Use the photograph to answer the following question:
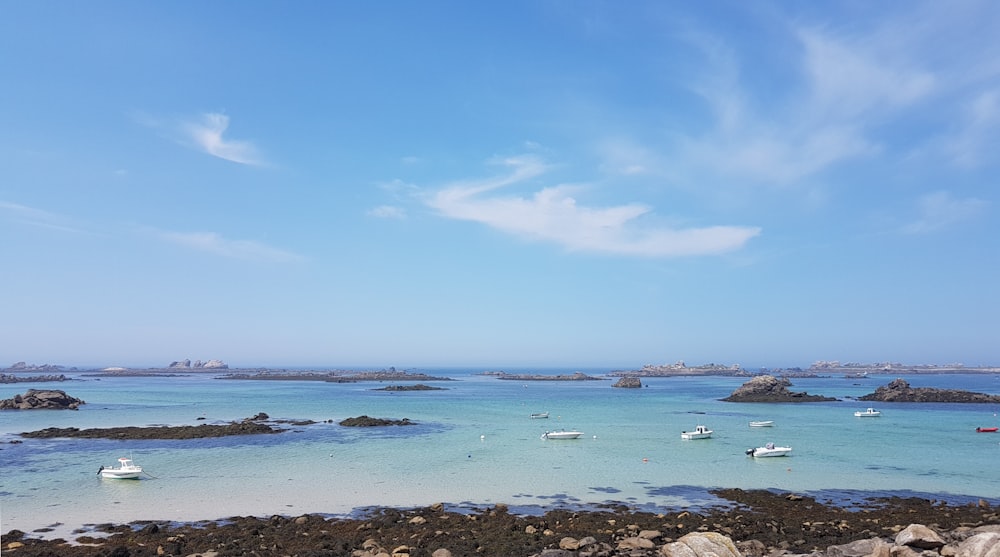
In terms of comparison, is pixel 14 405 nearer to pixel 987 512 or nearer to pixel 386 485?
pixel 386 485

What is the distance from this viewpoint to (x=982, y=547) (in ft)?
43.7

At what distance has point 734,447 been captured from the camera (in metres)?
42.5

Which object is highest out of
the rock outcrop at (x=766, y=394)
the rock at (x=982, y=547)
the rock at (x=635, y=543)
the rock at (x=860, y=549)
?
the rock at (x=982, y=547)

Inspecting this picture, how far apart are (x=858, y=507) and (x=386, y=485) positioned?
69.0 ft

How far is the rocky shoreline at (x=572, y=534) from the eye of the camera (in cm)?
1609

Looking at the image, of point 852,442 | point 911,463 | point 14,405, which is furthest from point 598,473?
point 14,405

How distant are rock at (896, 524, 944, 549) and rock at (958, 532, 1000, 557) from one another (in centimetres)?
77

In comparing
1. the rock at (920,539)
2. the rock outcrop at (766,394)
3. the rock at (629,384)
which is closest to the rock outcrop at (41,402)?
the rock at (920,539)

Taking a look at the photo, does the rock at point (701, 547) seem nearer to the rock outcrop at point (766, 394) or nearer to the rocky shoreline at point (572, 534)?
the rocky shoreline at point (572, 534)

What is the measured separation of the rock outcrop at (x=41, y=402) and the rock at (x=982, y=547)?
83143mm

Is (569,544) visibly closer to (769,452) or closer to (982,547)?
(982,547)

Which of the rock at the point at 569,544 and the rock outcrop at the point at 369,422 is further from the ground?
the rock at the point at 569,544

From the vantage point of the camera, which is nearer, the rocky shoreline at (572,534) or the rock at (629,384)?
the rocky shoreline at (572,534)

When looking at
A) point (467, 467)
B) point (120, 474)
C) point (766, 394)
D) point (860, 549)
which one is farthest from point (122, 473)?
point (766, 394)
